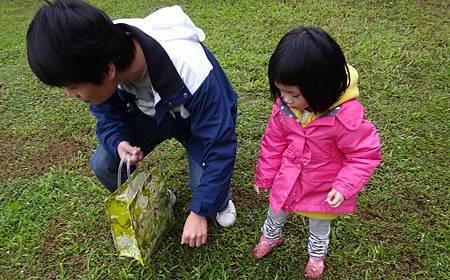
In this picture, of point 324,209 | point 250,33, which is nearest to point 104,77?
point 324,209

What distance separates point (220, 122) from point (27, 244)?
1.19 m

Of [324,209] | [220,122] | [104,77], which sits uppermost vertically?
[104,77]

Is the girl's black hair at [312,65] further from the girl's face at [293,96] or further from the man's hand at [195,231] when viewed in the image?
the man's hand at [195,231]

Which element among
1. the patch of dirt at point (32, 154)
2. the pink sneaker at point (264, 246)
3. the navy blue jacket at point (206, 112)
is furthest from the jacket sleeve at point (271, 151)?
the patch of dirt at point (32, 154)

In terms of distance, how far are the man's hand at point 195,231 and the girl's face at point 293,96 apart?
569mm

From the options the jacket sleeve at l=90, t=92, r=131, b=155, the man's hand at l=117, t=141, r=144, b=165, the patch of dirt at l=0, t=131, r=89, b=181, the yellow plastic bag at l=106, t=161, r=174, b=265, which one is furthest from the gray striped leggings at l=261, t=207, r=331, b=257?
the patch of dirt at l=0, t=131, r=89, b=181

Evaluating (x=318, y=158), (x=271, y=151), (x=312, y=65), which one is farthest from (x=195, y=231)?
(x=312, y=65)

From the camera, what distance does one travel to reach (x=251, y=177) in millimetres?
2355

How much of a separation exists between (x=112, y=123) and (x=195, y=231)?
2.03ft

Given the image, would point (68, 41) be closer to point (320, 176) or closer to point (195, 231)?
point (195, 231)

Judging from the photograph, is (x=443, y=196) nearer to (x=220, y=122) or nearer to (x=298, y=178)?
(x=298, y=178)

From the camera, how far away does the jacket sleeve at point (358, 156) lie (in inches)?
54.9

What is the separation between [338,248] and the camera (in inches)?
76.7

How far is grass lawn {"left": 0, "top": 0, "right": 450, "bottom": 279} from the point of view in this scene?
1.94m
